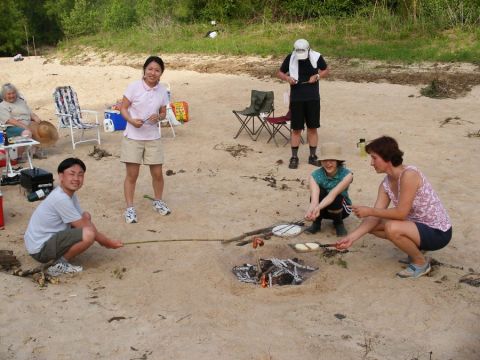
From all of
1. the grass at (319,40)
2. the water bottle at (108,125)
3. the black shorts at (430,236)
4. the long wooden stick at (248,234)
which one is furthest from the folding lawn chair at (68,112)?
the grass at (319,40)

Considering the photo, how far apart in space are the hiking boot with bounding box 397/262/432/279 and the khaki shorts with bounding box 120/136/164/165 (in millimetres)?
2760

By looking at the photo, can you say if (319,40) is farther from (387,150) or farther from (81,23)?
(387,150)

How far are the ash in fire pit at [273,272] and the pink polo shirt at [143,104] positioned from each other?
6.07 feet

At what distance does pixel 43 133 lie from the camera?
29.7 ft

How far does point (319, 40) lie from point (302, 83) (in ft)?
33.2

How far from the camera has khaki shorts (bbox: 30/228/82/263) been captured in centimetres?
514

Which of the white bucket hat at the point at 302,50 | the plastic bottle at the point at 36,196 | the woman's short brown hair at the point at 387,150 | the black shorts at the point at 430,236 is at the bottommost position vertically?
the plastic bottle at the point at 36,196

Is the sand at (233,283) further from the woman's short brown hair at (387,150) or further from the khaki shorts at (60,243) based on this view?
the woman's short brown hair at (387,150)

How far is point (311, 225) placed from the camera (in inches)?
247

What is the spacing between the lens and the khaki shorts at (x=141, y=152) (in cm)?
637

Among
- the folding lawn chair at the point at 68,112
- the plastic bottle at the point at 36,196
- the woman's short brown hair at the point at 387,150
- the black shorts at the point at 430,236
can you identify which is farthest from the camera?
the folding lawn chair at the point at 68,112

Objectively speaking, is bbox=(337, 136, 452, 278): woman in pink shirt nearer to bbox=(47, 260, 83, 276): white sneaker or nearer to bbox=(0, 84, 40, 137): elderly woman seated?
bbox=(47, 260, 83, 276): white sneaker

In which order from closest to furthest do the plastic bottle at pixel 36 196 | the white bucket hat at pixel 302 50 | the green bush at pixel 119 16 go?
1. the plastic bottle at pixel 36 196
2. the white bucket hat at pixel 302 50
3. the green bush at pixel 119 16

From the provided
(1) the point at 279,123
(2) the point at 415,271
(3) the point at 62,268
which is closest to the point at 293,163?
(1) the point at 279,123
